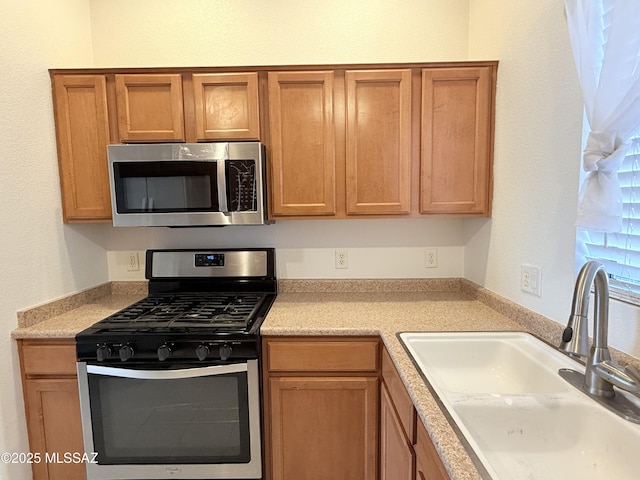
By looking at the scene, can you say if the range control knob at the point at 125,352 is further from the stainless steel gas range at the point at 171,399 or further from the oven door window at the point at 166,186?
the oven door window at the point at 166,186

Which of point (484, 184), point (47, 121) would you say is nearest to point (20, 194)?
point (47, 121)

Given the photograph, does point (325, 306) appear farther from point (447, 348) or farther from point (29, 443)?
point (29, 443)

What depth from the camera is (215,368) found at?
1495 mm

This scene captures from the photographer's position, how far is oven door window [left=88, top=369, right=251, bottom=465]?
1.52 meters

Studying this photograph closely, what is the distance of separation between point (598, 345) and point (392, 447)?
82 cm

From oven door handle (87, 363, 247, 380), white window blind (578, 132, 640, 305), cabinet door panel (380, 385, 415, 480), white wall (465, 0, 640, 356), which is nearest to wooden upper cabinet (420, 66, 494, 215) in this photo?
white wall (465, 0, 640, 356)

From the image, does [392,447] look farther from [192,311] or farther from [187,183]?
[187,183]

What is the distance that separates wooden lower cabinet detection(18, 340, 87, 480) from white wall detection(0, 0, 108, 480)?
0.14ft

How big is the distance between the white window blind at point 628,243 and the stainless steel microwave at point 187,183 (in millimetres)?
1412

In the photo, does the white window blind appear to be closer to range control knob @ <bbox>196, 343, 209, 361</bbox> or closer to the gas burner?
the gas burner

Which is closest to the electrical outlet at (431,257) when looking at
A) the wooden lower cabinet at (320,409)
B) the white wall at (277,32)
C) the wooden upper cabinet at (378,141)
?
the white wall at (277,32)

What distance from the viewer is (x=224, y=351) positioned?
4.85 feet

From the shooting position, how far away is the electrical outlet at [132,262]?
217cm

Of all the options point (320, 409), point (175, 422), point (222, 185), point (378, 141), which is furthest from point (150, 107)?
point (320, 409)
